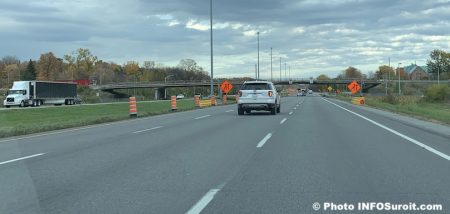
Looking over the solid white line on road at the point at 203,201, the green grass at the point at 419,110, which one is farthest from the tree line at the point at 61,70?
the solid white line on road at the point at 203,201

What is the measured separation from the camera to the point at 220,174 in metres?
9.38

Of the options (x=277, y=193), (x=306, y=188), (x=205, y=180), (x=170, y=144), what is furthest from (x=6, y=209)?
(x=170, y=144)

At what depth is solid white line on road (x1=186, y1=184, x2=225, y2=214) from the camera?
664 cm

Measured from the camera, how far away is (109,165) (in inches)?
419

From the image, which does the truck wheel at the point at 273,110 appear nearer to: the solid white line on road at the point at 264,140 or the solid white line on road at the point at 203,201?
the solid white line on road at the point at 264,140

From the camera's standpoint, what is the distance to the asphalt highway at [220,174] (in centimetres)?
711

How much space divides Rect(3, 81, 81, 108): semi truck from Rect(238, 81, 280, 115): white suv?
41.4 metres

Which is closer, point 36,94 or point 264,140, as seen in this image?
point 264,140

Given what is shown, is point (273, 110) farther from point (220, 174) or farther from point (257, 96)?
point (220, 174)

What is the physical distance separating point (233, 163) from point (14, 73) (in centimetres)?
17707

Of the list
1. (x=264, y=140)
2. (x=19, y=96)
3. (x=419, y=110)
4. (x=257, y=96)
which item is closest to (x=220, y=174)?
(x=264, y=140)

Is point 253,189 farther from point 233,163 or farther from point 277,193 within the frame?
point 233,163

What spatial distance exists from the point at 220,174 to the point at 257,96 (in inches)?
826

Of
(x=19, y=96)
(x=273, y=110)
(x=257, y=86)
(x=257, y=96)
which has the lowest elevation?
(x=273, y=110)
